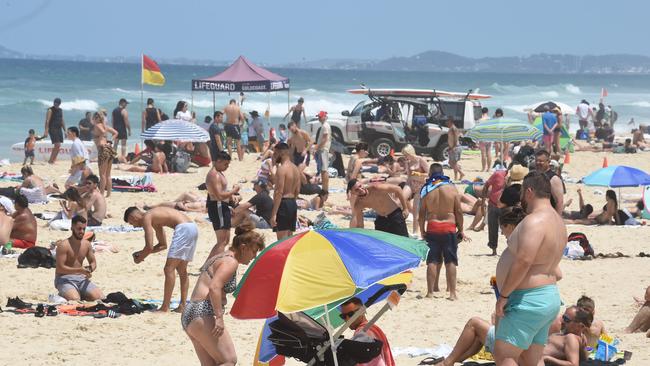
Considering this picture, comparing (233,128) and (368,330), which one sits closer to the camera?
(368,330)

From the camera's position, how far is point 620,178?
13.9m

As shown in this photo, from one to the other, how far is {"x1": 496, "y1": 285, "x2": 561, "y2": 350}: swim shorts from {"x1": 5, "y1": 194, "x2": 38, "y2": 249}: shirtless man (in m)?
7.41

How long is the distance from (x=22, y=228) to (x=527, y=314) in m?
7.59

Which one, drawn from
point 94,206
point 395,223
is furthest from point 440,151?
point 395,223

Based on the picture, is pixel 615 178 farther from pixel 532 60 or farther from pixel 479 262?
pixel 532 60

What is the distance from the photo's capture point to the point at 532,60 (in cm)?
19762

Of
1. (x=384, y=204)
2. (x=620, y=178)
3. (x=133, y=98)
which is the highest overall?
(x=384, y=204)

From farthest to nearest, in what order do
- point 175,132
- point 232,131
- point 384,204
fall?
point 232,131
point 175,132
point 384,204

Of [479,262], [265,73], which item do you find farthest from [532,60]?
[479,262]

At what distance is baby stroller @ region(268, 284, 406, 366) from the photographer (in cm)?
587

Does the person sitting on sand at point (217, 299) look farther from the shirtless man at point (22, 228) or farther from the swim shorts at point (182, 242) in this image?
the shirtless man at point (22, 228)

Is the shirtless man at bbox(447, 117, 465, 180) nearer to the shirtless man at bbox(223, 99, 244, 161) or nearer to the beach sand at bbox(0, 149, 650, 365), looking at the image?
the shirtless man at bbox(223, 99, 244, 161)

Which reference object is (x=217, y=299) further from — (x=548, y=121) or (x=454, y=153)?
(x=548, y=121)

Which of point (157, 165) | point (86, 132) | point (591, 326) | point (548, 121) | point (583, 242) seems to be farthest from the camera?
point (86, 132)
